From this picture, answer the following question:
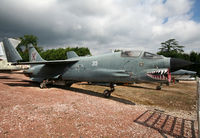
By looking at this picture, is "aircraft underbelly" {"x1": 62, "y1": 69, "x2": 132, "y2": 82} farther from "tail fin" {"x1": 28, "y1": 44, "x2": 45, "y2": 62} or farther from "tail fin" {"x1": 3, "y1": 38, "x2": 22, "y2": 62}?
"tail fin" {"x1": 3, "y1": 38, "x2": 22, "y2": 62}

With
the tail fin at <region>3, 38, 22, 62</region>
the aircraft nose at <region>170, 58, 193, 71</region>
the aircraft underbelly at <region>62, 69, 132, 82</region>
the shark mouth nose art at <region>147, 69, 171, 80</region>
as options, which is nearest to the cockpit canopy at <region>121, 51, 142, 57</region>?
the aircraft underbelly at <region>62, 69, 132, 82</region>

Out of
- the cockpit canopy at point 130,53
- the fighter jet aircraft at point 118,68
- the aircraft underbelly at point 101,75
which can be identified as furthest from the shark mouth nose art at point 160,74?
the cockpit canopy at point 130,53

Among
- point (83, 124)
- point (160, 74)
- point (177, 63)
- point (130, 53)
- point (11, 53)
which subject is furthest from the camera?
point (11, 53)

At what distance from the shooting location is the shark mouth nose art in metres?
5.36

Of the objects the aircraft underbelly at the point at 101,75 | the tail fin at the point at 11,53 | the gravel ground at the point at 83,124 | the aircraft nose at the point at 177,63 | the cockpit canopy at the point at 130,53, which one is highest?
the tail fin at the point at 11,53

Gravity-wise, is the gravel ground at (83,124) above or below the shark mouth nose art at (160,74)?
below

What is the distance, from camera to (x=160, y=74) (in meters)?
5.47

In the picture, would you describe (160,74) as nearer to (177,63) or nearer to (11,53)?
(177,63)

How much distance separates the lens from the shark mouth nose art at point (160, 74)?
5363 mm

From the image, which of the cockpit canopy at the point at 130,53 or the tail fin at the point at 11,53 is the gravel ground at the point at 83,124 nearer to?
the cockpit canopy at the point at 130,53

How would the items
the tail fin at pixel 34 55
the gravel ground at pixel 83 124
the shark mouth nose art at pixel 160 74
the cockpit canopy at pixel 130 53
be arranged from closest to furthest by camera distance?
the gravel ground at pixel 83 124 < the shark mouth nose art at pixel 160 74 < the cockpit canopy at pixel 130 53 < the tail fin at pixel 34 55

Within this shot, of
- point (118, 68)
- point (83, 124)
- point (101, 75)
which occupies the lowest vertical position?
point (83, 124)

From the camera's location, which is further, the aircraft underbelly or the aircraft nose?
the aircraft underbelly

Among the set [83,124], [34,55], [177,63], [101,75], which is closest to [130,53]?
[101,75]
